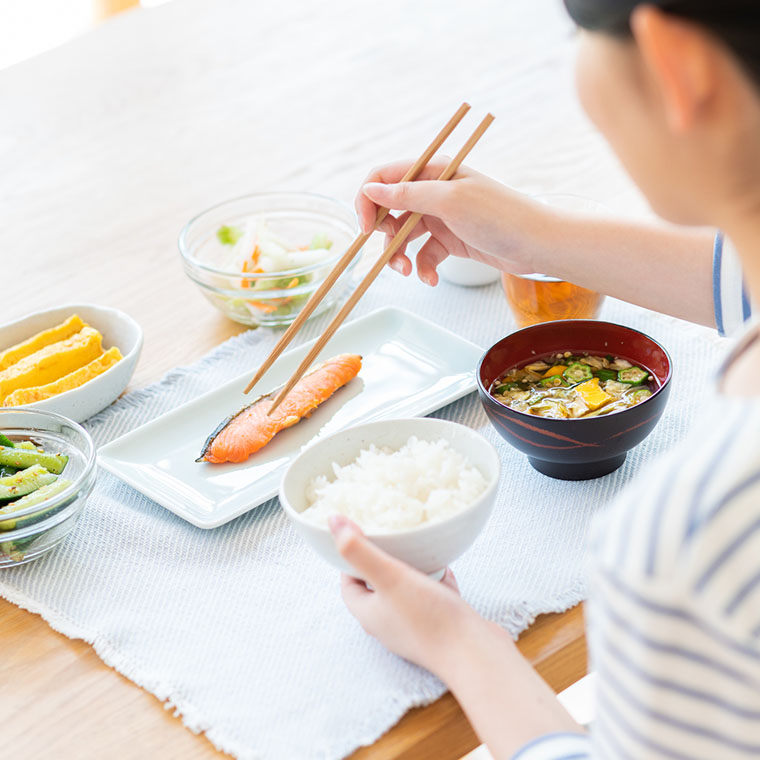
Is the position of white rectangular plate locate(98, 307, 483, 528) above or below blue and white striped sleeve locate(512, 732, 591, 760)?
below

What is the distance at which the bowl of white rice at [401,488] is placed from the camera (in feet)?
2.95

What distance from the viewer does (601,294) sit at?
4.53 feet

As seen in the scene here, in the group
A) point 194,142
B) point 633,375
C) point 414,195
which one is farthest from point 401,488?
point 194,142

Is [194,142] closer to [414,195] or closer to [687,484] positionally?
[414,195]

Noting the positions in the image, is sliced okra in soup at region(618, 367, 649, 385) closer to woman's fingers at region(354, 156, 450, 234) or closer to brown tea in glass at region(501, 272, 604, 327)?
brown tea in glass at region(501, 272, 604, 327)

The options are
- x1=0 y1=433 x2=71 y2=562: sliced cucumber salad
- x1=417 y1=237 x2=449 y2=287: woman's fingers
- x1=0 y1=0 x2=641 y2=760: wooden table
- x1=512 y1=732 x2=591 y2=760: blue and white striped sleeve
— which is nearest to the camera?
x1=512 y1=732 x2=591 y2=760: blue and white striped sleeve

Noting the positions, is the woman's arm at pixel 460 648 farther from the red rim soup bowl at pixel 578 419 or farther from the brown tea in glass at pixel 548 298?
the brown tea in glass at pixel 548 298

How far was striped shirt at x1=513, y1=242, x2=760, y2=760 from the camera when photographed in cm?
58

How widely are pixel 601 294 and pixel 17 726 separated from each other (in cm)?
93

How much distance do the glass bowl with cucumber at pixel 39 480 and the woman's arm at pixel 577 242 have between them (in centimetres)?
52

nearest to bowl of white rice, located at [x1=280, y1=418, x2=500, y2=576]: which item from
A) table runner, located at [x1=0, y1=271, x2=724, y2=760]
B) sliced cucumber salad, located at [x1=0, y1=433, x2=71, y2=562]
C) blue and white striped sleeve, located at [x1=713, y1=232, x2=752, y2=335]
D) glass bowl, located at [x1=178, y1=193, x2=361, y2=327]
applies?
table runner, located at [x1=0, y1=271, x2=724, y2=760]

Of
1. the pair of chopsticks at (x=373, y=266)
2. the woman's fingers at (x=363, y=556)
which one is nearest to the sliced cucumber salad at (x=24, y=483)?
the pair of chopsticks at (x=373, y=266)

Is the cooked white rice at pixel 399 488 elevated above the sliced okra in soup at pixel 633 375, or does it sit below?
above

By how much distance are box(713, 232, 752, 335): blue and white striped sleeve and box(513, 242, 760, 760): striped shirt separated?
63 centimetres
